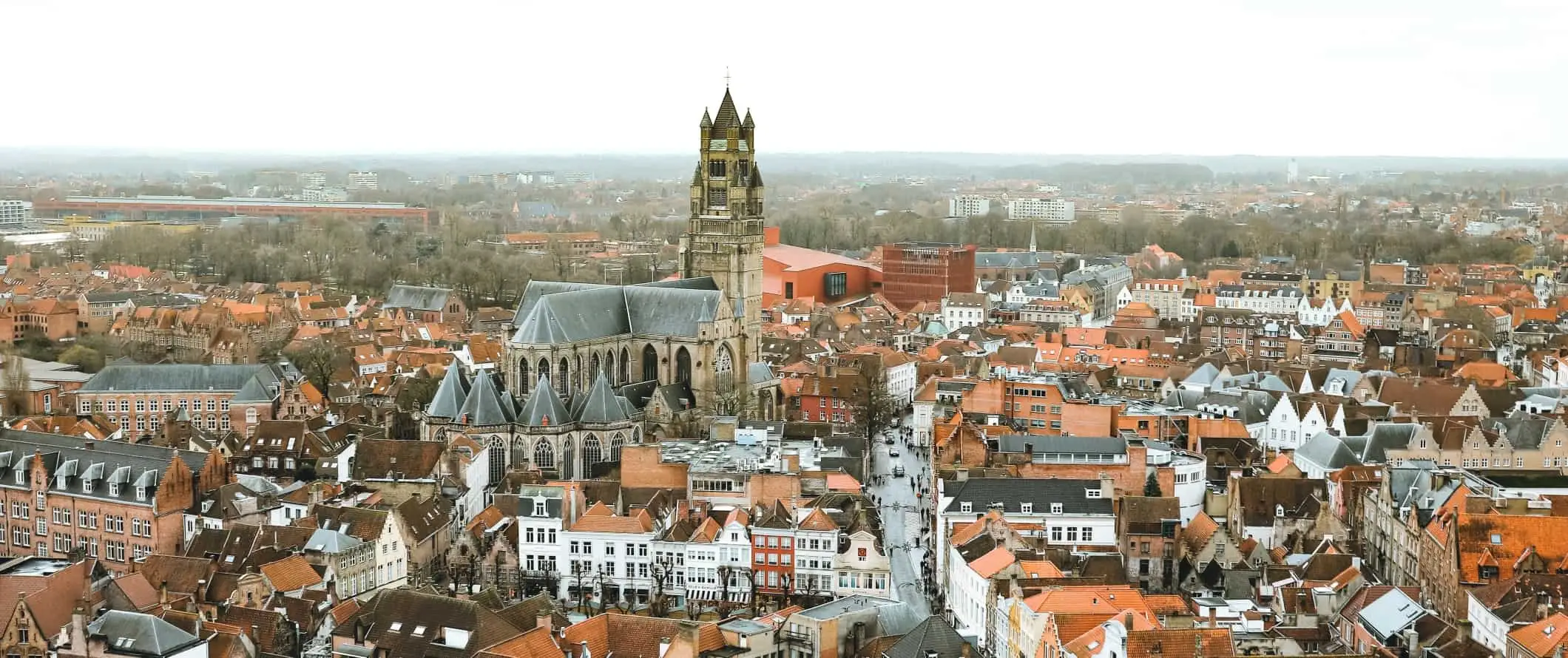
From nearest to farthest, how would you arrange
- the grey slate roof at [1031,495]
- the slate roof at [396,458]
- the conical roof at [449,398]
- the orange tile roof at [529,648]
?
the orange tile roof at [529,648] < the grey slate roof at [1031,495] < the slate roof at [396,458] < the conical roof at [449,398]

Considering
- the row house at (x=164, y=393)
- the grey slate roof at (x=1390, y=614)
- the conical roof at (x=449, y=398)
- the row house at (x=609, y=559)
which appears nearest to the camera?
the grey slate roof at (x=1390, y=614)

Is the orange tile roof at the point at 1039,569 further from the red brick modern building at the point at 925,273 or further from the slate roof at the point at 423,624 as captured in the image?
the red brick modern building at the point at 925,273

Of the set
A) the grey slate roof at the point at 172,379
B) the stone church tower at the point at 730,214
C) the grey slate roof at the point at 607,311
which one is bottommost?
the grey slate roof at the point at 172,379

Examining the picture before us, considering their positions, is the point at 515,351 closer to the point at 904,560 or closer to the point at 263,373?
the point at 263,373

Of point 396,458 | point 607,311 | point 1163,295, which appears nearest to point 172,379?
point 607,311

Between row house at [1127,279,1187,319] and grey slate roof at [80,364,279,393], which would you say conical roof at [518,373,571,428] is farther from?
row house at [1127,279,1187,319]

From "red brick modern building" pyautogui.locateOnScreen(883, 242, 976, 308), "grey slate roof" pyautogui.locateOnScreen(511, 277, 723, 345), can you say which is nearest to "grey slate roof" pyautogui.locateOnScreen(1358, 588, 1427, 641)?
"grey slate roof" pyautogui.locateOnScreen(511, 277, 723, 345)

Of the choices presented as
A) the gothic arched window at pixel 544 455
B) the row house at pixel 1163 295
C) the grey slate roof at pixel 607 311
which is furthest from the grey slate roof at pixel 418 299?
the gothic arched window at pixel 544 455
